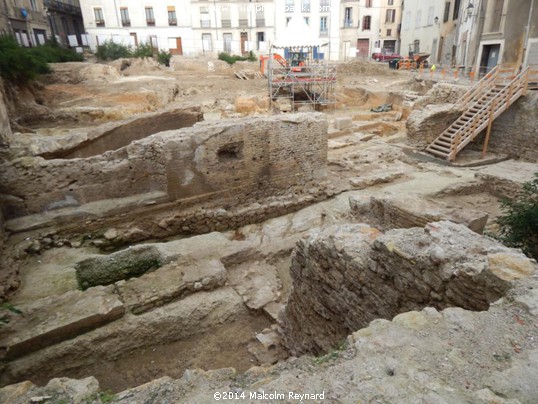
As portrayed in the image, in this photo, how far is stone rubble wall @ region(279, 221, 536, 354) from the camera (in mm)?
3088

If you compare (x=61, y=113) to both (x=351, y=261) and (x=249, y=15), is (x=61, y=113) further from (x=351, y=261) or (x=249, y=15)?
(x=249, y=15)

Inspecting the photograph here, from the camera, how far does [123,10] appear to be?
3180 centimetres

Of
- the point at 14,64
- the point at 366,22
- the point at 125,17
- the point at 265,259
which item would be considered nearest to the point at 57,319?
the point at 265,259

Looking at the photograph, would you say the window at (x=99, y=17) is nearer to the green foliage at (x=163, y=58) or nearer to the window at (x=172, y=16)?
the window at (x=172, y=16)

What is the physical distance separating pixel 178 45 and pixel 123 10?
5495 mm

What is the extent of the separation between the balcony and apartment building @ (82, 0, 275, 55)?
210 centimetres

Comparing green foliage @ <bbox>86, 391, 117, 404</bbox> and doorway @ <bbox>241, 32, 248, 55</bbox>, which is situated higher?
doorway @ <bbox>241, 32, 248, 55</bbox>

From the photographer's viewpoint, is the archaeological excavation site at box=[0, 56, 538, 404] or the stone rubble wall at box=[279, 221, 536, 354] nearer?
the archaeological excavation site at box=[0, 56, 538, 404]

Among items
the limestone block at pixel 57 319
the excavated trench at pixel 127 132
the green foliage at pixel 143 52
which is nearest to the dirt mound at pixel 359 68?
the green foliage at pixel 143 52

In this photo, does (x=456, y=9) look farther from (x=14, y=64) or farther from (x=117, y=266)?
(x=117, y=266)

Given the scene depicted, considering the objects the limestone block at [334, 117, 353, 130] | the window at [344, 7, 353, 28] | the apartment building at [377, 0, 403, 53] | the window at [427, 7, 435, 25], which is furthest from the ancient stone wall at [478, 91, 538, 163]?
the apartment building at [377, 0, 403, 53]

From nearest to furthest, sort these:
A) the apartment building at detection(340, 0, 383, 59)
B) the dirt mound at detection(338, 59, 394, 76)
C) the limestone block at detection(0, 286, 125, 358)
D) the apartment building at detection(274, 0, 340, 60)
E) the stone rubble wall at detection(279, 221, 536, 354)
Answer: the stone rubble wall at detection(279, 221, 536, 354) < the limestone block at detection(0, 286, 125, 358) < the dirt mound at detection(338, 59, 394, 76) < the apartment building at detection(274, 0, 340, 60) < the apartment building at detection(340, 0, 383, 59)

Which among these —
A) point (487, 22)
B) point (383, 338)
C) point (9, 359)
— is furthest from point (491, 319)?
point (487, 22)

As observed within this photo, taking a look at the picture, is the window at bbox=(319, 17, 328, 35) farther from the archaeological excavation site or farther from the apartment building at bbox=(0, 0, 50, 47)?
the apartment building at bbox=(0, 0, 50, 47)
